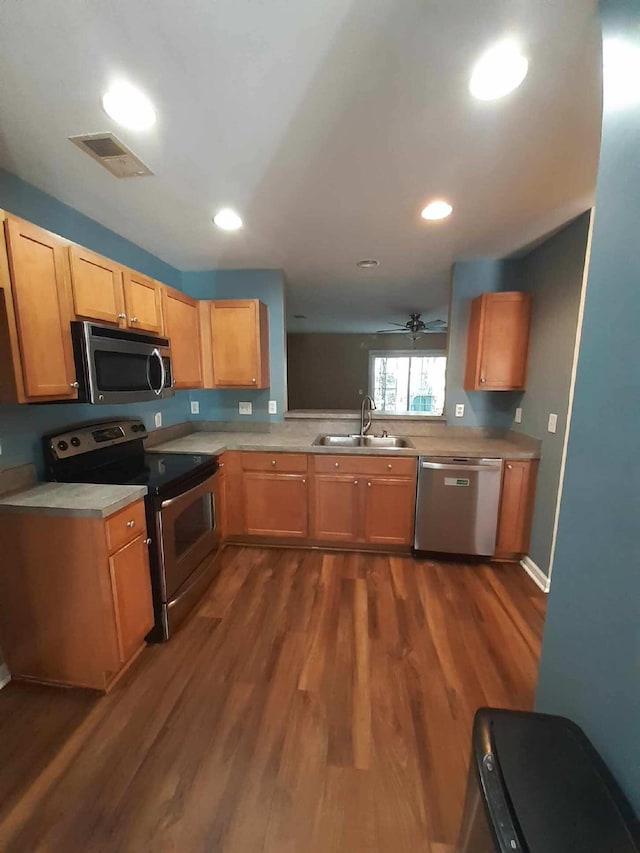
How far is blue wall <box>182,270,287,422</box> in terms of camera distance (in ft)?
10.1

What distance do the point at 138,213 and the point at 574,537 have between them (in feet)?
8.75

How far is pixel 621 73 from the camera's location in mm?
774

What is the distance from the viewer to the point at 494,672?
1.67 m

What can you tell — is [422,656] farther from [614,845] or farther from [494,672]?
[614,845]

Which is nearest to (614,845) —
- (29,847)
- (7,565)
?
(29,847)

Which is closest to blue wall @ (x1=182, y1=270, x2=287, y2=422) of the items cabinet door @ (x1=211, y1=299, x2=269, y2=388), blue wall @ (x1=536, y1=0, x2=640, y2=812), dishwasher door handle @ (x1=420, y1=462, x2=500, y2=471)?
cabinet door @ (x1=211, y1=299, x2=269, y2=388)

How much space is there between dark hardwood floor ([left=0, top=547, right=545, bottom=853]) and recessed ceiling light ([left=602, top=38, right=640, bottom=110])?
2.13 m

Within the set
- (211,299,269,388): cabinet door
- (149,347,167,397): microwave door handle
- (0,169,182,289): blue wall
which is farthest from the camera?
(211,299,269,388): cabinet door

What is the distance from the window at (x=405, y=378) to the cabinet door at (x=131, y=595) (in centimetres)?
630

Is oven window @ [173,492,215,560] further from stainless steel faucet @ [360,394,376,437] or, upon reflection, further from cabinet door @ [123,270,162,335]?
stainless steel faucet @ [360,394,376,437]

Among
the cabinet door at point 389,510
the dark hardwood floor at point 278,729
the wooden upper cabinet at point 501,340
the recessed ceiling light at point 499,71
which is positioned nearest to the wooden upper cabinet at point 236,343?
the cabinet door at point 389,510

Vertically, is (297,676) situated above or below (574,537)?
below

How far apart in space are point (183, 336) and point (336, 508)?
1857 millimetres

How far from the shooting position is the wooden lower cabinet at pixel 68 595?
1.47m
